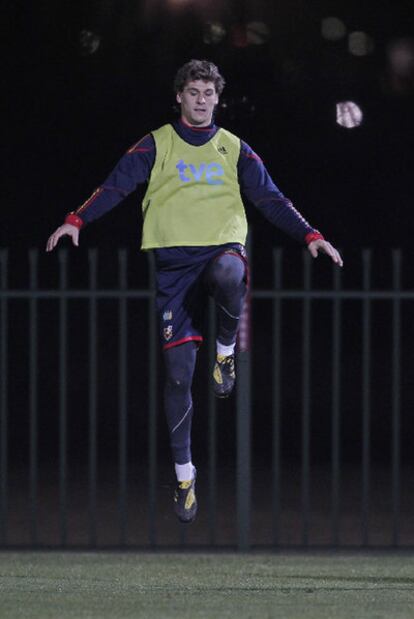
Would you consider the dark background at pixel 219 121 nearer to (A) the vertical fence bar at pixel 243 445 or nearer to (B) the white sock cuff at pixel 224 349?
(A) the vertical fence bar at pixel 243 445

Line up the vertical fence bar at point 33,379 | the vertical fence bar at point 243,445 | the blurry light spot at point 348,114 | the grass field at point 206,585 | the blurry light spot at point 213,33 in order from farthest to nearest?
the blurry light spot at point 348,114 < the blurry light spot at point 213,33 < the vertical fence bar at point 243,445 < the vertical fence bar at point 33,379 < the grass field at point 206,585

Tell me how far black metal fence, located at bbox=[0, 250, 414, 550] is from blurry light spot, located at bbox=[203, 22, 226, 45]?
368 centimetres

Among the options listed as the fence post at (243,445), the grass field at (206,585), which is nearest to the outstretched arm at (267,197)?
the grass field at (206,585)

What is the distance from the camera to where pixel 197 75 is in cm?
578

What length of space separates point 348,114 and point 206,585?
16509 mm

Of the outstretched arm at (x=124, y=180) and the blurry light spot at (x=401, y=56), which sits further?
the blurry light spot at (x=401, y=56)

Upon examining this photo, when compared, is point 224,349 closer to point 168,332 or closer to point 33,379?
point 168,332

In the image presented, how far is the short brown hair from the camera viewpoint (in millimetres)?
5777

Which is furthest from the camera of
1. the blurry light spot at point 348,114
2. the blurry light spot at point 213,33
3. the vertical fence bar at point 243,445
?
the blurry light spot at point 348,114

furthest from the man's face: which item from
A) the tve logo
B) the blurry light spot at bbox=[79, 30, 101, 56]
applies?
the blurry light spot at bbox=[79, 30, 101, 56]

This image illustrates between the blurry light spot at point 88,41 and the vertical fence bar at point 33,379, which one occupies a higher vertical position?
the blurry light spot at point 88,41

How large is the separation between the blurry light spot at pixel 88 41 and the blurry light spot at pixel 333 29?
→ 11.5ft

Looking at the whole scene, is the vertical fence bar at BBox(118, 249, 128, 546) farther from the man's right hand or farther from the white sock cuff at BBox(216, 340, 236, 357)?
the man's right hand

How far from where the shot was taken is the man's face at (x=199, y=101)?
18.9 feet
